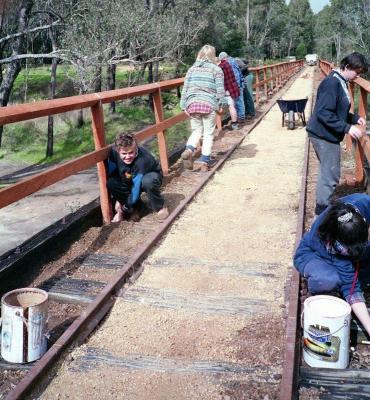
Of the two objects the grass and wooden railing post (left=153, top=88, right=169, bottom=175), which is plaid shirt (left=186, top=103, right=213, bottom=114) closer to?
wooden railing post (left=153, top=88, right=169, bottom=175)

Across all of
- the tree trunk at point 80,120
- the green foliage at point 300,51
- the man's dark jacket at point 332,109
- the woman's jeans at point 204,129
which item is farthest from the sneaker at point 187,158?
the green foliage at point 300,51

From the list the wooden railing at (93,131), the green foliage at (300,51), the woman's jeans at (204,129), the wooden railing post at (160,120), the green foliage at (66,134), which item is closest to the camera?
the wooden railing at (93,131)

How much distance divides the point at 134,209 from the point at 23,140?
85.8 feet

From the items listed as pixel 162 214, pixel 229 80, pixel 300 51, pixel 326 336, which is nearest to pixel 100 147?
pixel 162 214

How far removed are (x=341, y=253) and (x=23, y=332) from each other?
6.40 feet

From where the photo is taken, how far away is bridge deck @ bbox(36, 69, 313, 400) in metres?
3.14

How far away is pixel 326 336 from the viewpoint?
3242 millimetres

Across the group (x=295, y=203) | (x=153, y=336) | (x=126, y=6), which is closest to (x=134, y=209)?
(x=295, y=203)

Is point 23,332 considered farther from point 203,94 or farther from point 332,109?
point 203,94

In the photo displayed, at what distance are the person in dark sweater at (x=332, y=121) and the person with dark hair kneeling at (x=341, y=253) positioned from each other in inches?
53.2

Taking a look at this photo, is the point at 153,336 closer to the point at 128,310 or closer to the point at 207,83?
the point at 128,310

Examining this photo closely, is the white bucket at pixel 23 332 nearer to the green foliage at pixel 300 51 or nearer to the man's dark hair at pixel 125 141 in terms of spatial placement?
the man's dark hair at pixel 125 141

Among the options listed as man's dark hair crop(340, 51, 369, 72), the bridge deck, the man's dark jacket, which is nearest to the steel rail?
the bridge deck

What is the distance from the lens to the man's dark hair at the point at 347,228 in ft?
11.2
